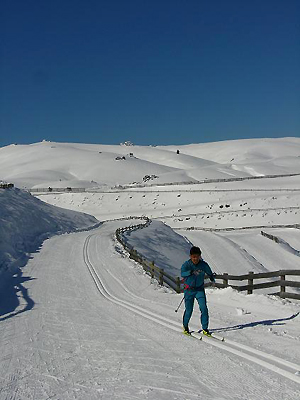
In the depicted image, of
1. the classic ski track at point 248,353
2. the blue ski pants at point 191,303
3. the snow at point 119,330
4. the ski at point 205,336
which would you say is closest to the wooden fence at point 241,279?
the snow at point 119,330

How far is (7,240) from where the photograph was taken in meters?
28.5

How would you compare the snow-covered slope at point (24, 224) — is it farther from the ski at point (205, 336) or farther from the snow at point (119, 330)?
the ski at point (205, 336)

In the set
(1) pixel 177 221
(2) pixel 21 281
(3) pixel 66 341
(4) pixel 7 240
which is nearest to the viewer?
(3) pixel 66 341

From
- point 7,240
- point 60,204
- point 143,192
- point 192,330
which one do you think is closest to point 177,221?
point 143,192

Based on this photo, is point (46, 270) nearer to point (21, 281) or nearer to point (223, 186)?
point (21, 281)

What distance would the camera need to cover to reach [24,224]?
121 feet

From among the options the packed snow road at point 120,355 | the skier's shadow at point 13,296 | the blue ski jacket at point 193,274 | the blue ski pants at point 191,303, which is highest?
the blue ski jacket at point 193,274

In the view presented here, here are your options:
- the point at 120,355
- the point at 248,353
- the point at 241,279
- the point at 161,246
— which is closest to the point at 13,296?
the point at 241,279

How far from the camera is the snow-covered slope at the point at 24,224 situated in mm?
25828

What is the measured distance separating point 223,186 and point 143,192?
16.9 metres

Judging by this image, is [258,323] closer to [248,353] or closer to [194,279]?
[194,279]

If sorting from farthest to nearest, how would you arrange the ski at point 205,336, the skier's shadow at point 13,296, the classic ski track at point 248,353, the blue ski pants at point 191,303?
the skier's shadow at point 13,296
the blue ski pants at point 191,303
the ski at point 205,336
the classic ski track at point 248,353

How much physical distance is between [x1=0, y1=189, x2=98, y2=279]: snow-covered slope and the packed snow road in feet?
26.6

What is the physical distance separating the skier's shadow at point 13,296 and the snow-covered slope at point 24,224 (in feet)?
5.69
